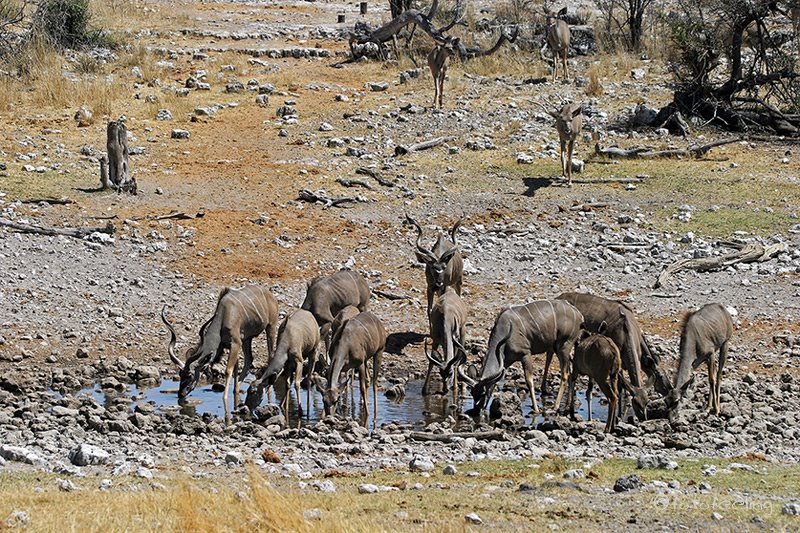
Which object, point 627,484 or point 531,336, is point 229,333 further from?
point 627,484

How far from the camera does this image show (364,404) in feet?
48.5

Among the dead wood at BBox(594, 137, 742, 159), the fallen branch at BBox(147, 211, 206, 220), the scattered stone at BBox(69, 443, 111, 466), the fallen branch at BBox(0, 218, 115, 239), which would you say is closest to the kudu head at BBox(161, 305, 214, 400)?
the scattered stone at BBox(69, 443, 111, 466)

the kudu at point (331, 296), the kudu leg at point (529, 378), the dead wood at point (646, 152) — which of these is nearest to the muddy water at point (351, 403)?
the kudu leg at point (529, 378)

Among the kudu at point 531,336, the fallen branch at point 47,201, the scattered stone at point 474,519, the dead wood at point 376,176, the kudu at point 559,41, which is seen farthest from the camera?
the kudu at point 559,41

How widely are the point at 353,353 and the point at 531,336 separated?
2.16 m

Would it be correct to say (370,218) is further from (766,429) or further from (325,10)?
(325,10)

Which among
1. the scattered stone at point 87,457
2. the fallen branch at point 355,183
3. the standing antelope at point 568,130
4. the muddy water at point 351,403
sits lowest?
the muddy water at point 351,403

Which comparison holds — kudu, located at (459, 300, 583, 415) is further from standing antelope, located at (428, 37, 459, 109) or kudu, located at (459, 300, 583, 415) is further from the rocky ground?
standing antelope, located at (428, 37, 459, 109)

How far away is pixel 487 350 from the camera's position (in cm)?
1537

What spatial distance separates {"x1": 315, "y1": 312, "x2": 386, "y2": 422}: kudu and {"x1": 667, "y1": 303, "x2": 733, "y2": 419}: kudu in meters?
3.44

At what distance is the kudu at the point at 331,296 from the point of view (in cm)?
1636

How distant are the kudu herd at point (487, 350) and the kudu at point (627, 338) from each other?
0.01 m

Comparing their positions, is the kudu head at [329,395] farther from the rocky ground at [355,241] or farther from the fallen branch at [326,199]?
the fallen branch at [326,199]

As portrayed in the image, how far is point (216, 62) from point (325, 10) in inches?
456
